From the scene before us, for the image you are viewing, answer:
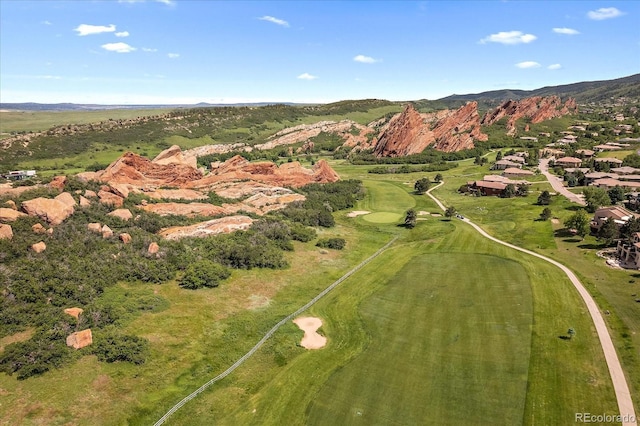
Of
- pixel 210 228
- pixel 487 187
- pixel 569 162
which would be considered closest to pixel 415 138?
pixel 569 162

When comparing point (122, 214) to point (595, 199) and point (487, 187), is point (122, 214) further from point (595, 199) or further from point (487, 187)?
point (595, 199)

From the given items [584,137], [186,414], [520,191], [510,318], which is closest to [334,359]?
[186,414]

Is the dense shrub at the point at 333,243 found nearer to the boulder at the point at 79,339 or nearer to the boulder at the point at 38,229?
the boulder at the point at 79,339

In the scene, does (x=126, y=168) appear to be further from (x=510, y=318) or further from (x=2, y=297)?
(x=510, y=318)

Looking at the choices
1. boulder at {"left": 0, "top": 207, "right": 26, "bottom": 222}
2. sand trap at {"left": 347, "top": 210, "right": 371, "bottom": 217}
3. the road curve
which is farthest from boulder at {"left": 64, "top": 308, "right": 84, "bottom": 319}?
sand trap at {"left": 347, "top": 210, "right": 371, "bottom": 217}

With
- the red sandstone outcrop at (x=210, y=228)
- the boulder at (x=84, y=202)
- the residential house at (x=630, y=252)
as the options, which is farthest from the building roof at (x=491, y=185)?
the boulder at (x=84, y=202)

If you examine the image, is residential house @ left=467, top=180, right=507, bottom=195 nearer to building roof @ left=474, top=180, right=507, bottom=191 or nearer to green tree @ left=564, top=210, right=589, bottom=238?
building roof @ left=474, top=180, right=507, bottom=191
